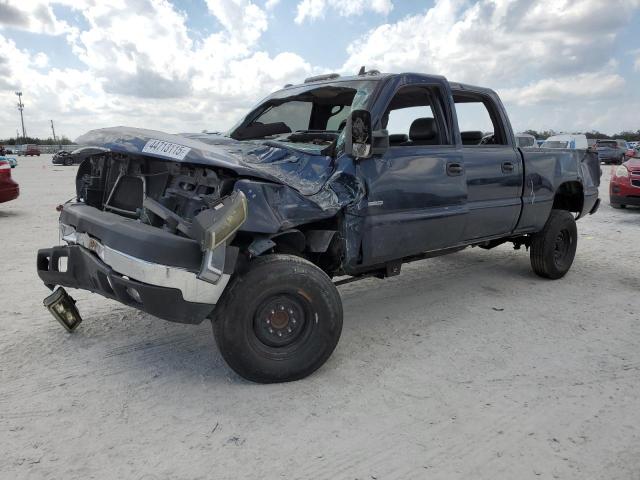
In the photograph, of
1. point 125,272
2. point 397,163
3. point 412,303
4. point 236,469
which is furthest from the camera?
point 412,303

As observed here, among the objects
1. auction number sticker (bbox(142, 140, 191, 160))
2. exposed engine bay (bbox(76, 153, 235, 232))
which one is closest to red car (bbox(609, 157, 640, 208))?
exposed engine bay (bbox(76, 153, 235, 232))

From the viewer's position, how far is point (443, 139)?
428 cm

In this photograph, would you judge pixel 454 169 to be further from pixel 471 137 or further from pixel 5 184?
pixel 5 184

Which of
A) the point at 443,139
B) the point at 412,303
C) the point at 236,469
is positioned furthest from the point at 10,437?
the point at 443,139

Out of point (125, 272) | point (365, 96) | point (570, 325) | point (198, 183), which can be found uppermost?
point (365, 96)

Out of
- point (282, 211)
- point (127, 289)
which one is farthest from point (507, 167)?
point (127, 289)

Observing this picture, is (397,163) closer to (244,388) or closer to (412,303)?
(412,303)

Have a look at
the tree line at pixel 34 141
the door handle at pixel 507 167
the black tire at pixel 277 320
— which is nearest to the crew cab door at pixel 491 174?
the door handle at pixel 507 167

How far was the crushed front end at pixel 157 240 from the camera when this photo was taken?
2.80m

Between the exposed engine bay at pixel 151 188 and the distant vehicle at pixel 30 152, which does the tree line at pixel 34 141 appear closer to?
the distant vehicle at pixel 30 152

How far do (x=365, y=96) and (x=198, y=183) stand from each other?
4.78ft

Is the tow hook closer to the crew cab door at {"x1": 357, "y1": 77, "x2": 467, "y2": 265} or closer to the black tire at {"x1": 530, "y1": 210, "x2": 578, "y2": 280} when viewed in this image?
the crew cab door at {"x1": 357, "y1": 77, "x2": 467, "y2": 265}

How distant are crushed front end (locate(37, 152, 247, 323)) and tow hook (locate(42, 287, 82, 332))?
23cm

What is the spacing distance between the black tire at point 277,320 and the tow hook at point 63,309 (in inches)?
60.2
